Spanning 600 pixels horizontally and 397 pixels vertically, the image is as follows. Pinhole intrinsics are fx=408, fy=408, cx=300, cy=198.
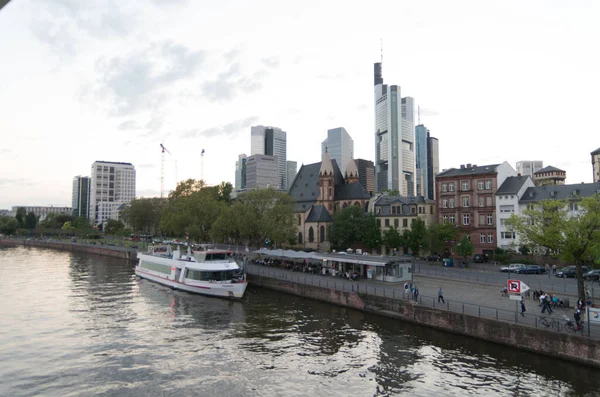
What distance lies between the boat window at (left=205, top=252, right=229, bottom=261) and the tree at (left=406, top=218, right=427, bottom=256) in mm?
35317

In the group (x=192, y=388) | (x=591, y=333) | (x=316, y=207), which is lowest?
(x=192, y=388)

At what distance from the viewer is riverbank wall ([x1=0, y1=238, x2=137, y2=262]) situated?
324ft

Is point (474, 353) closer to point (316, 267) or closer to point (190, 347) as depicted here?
point (190, 347)

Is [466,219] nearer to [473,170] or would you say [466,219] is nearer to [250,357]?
[473,170]

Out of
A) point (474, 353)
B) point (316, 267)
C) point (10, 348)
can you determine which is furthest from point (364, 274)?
point (10, 348)

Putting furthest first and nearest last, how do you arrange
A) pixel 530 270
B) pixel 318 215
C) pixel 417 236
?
pixel 318 215, pixel 417 236, pixel 530 270

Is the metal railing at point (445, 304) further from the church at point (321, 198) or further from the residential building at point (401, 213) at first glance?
the church at point (321, 198)

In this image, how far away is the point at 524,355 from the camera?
83.2 feet

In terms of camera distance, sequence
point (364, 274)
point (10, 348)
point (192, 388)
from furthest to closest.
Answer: point (364, 274) → point (10, 348) → point (192, 388)

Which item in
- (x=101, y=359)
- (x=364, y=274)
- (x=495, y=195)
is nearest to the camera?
(x=101, y=359)

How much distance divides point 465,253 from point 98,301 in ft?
174

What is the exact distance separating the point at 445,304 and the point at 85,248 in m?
118

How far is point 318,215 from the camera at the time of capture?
100 meters

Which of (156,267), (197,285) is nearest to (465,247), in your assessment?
(197,285)
